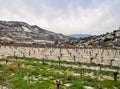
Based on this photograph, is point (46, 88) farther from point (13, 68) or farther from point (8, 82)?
point (13, 68)

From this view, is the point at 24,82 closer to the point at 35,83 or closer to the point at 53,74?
the point at 35,83

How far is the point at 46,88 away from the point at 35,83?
2.80 meters

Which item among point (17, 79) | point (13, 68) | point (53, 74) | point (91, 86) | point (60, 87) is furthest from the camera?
point (13, 68)

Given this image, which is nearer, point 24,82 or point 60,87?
point 60,87

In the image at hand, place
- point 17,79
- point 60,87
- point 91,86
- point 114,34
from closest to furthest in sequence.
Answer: point 60,87
point 91,86
point 17,79
point 114,34

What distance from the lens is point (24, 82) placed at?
33688 mm

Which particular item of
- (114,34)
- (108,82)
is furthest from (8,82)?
(114,34)

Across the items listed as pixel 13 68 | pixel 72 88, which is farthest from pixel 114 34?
pixel 72 88

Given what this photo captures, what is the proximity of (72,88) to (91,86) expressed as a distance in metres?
3.18

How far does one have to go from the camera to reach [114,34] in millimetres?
178875

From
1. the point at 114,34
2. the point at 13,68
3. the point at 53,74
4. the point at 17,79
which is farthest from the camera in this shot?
the point at 114,34

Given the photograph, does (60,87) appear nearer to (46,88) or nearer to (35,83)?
(46,88)

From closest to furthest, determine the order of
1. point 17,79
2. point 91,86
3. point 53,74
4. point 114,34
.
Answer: point 91,86 < point 17,79 < point 53,74 < point 114,34

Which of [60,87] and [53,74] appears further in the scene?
[53,74]
